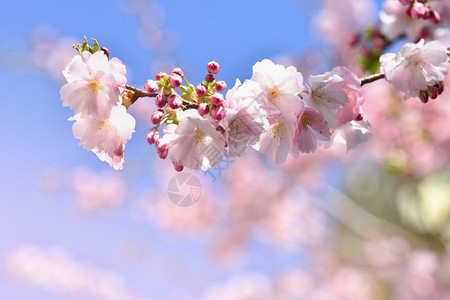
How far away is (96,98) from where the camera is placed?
0.75m

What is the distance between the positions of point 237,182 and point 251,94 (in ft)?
11.8

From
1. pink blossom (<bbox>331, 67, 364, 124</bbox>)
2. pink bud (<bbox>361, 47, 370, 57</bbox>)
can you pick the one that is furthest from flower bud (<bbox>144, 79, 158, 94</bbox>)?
pink bud (<bbox>361, 47, 370, 57</bbox>)

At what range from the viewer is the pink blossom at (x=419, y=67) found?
→ 87cm

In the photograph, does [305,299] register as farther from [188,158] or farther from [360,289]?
[188,158]

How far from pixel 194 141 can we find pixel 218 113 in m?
0.08

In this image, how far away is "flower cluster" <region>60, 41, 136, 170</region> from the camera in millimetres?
742

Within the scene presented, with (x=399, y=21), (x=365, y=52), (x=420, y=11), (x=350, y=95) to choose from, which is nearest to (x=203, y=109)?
(x=350, y=95)

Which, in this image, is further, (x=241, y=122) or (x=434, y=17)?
(x=434, y=17)

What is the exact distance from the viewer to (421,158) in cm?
329

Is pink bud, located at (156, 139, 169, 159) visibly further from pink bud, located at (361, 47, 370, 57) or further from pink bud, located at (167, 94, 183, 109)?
pink bud, located at (361, 47, 370, 57)

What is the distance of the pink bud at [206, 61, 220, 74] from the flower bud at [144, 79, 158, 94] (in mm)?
103

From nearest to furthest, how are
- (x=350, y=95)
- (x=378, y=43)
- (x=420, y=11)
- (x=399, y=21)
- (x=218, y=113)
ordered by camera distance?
(x=218, y=113) → (x=350, y=95) → (x=420, y=11) → (x=399, y=21) → (x=378, y=43)

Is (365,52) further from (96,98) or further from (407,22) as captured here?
(96,98)

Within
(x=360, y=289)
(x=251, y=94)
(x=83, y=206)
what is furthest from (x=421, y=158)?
(x=83, y=206)
